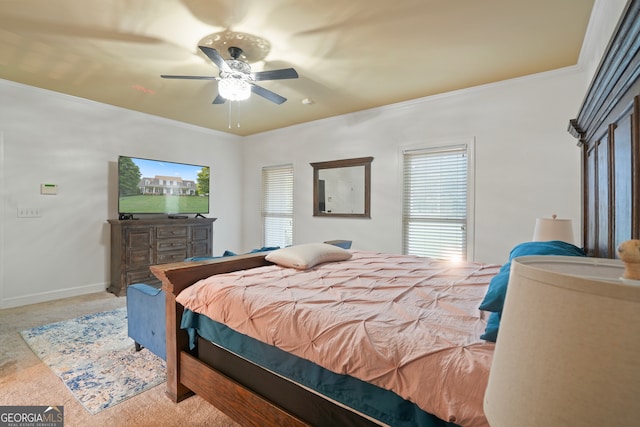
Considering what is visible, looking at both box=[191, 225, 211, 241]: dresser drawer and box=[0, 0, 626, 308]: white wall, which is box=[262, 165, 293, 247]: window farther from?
box=[191, 225, 211, 241]: dresser drawer

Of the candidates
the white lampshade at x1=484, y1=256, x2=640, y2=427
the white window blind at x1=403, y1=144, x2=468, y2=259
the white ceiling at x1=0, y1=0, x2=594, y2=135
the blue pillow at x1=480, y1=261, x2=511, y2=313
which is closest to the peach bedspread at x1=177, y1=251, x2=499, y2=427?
the blue pillow at x1=480, y1=261, x2=511, y2=313

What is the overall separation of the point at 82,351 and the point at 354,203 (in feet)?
11.6

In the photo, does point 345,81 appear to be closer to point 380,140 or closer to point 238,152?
point 380,140

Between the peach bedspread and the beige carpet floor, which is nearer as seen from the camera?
the peach bedspread

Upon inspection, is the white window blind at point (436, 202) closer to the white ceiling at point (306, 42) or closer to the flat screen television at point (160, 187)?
the white ceiling at point (306, 42)

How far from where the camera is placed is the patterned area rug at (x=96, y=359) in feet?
6.84

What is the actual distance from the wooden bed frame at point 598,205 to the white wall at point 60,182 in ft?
10.5

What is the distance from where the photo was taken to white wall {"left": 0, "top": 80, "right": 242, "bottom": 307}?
373cm

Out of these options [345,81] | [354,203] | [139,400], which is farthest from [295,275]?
[354,203]

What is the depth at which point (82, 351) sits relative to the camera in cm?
264

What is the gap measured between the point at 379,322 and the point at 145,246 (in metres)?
4.22

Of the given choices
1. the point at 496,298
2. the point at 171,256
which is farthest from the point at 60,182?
the point at 496,298

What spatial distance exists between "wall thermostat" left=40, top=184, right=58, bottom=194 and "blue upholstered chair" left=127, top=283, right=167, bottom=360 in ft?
8.31

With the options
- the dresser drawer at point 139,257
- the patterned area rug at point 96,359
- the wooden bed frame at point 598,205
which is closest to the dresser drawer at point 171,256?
the dresser drawer at point 139,257
